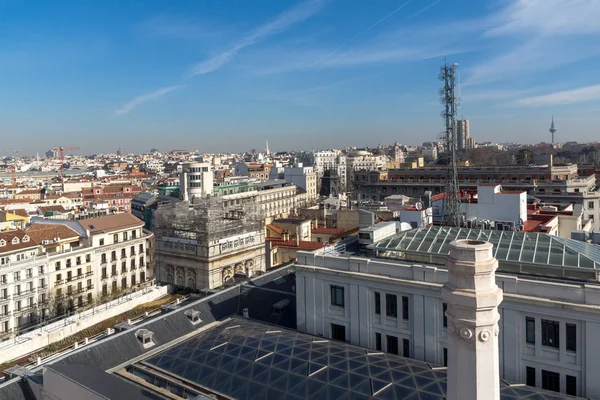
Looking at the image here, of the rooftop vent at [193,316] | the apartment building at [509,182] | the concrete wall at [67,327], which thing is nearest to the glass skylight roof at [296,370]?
the rooftop vent at [193,316]

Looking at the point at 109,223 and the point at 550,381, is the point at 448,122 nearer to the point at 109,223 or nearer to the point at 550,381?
the point at 550,381

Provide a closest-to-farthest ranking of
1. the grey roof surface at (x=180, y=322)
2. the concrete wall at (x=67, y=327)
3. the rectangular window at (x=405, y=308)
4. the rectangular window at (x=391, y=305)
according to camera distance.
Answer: the rectangular window at (x=405, y=308)
the rectangular window at (x=391, y=305)
the grey roof surface at (x=180, y=322)
the concrete wall at (x=67, y=327)

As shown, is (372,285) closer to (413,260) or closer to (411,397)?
(413,260)

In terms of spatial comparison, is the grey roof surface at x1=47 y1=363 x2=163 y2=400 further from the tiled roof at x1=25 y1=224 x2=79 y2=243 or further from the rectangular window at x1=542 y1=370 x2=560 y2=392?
the tiled roof at x1=25 y1=224 x2=79 y2=243

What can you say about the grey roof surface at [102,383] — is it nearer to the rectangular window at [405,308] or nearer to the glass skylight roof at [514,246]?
the rectangular window at [405,308]

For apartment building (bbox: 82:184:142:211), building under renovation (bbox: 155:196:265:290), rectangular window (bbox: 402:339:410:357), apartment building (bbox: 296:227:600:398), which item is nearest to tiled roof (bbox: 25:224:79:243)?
building under renovation (bbox: 155:196:265:290)
